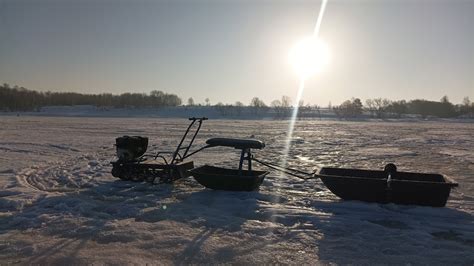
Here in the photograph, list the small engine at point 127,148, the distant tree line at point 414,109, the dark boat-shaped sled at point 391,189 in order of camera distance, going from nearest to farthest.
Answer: the dark boat-shaped sled at point 391,189 < the small engine at point 127,148 < the distant tree line at point 414,109

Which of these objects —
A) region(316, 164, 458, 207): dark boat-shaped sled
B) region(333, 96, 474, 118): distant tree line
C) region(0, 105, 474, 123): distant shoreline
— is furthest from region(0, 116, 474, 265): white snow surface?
region(333, 96, 474, 118): distant tree line

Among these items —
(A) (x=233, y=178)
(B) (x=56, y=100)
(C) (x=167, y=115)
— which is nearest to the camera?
(A) (x=233, y=178)

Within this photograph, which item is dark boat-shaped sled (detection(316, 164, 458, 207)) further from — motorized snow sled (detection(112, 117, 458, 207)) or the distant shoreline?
the distant shoreline

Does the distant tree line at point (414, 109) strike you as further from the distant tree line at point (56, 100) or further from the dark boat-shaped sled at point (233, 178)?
the dark boat-shaped sled at point (233, 178)

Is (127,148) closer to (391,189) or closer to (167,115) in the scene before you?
(391,189)

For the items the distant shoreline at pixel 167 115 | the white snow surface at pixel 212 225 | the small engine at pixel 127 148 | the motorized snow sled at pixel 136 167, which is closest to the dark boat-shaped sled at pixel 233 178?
the white snow surface at pixel 212 225

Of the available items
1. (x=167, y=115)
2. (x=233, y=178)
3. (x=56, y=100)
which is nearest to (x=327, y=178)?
(x=233, y=178)

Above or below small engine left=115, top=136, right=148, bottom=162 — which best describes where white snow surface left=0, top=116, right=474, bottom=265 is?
below

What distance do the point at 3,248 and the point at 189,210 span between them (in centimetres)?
288

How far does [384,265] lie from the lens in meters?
4.61

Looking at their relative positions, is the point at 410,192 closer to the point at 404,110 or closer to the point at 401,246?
the point at 401,246

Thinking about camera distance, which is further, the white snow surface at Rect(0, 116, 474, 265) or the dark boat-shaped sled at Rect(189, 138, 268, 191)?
the dark boat-shaped sled at Rect(189, 138, 268, 191)

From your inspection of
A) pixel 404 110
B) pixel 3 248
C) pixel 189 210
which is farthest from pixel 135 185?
pixel 404 110

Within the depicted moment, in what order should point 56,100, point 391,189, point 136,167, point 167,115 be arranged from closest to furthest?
point 391,189, point 136,167, point 167,115, point 56,100
